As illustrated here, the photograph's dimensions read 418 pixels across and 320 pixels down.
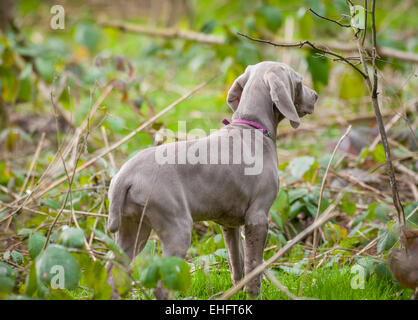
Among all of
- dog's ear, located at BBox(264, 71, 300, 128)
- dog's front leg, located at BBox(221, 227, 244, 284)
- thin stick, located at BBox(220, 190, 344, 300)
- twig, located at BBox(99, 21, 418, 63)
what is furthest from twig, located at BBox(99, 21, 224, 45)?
thin stick, located at BBox(220, 190, 344, 300)

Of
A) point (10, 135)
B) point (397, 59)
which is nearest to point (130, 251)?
point (10, 135)

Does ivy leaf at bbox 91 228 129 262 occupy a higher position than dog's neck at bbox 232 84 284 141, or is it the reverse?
dog's neck at bbox 232 84 284 141

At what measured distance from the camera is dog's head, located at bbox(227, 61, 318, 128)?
2.59 meters

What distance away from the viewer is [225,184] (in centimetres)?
241

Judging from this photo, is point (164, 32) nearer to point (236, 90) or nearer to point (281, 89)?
point (236, 90)

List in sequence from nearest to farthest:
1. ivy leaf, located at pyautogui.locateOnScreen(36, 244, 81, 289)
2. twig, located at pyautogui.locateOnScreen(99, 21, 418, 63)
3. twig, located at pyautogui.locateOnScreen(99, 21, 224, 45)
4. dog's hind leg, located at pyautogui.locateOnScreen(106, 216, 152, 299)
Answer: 1. ivy leaf, located at pyautogui.locateOnScreen(36, 244, 81, 289)
2. dog's hind leg, located at pyautogui.locateOnScreen(106, 216, 152, 299)
3. twig, located at pyautogui.locateOnScreen(99, 21, 418, 63)
4. twig, located at pyautogui.locateOnScreen(99, 21, 224, 45)

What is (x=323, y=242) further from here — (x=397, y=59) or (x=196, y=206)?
(x=397, y=59)

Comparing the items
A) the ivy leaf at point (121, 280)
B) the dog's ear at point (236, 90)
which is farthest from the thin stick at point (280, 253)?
the dog's ear at point (236, 90)

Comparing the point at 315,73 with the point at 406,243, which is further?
the point at 315,73

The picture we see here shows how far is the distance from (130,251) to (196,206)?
39cm

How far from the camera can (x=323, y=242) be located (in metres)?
3.71

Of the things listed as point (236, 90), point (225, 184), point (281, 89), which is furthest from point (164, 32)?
point (225, 184)

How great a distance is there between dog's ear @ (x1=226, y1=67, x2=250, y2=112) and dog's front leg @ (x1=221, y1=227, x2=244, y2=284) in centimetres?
67

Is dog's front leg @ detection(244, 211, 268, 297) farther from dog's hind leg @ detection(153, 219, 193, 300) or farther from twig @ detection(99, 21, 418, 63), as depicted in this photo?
twig @ detection(99, 21, 418, 63)
